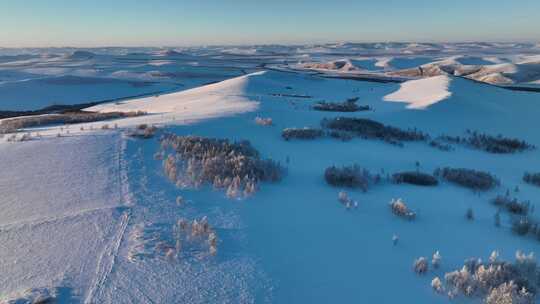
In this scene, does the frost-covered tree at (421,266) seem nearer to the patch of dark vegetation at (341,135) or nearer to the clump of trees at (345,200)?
the clump of trees at (345,200)

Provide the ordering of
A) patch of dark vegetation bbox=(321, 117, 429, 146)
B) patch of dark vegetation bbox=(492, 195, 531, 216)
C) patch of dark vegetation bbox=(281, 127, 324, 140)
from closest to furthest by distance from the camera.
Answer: patch of dark vegetation bbox=(492, 195, 531, 216)
patch of dark vegetation bbox=(281, 127, 324, 140)
patch of dark vegetation bbox=(321, 117, 429, 146)

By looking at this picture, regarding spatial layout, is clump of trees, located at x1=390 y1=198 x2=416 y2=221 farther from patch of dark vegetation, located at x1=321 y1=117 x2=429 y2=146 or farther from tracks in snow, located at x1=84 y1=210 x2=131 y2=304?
patch of dark vegetation, located at x1=321 y1=117 x2=429 y2=146

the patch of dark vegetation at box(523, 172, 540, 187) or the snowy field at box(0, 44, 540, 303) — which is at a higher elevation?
the snowy field at box(0, 44, 540, 303)

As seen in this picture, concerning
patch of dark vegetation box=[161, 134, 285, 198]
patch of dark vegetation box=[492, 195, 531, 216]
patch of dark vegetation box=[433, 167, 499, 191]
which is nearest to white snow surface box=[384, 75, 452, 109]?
patch of dark vegetation box=[433, 167, 499, 191]

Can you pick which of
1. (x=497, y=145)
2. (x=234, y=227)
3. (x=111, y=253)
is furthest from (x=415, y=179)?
(x=111, y=253)

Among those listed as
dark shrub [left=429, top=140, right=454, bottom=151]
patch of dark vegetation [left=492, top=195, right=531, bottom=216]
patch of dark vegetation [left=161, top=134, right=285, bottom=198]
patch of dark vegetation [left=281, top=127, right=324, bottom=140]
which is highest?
patch of dark vegetation [left=161, top=134, right=285, bottom=198]
